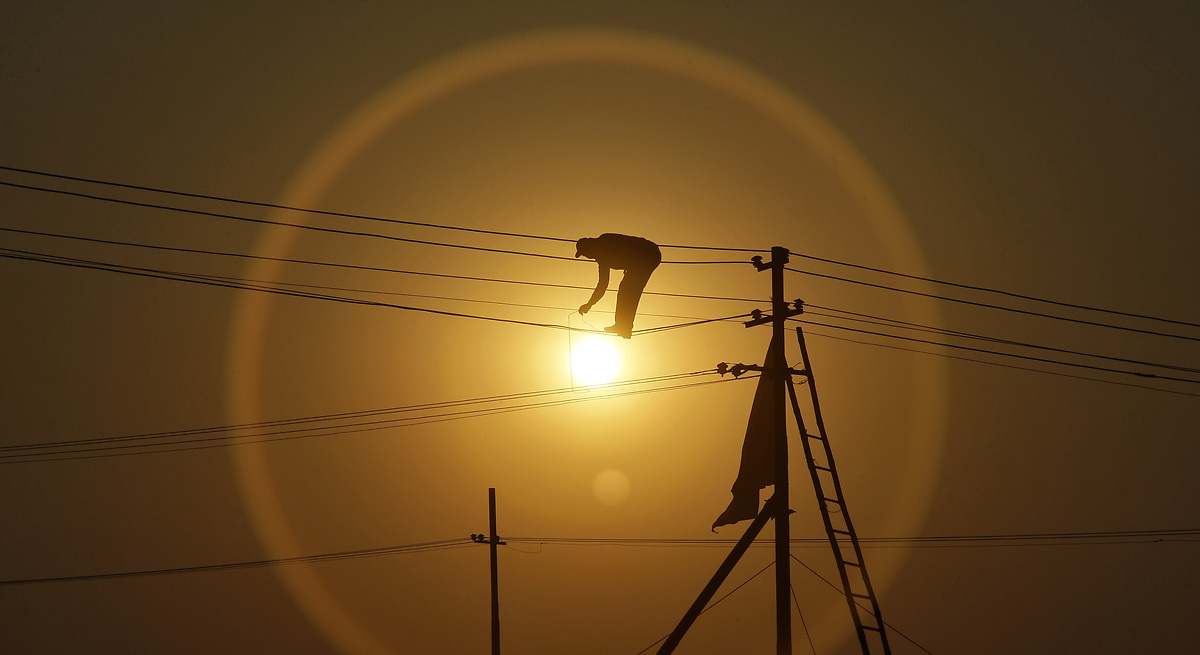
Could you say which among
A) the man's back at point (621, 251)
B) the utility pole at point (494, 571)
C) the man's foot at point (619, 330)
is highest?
the man's back at point (621, 251)

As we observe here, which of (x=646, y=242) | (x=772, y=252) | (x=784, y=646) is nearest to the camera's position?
(x=784, y=646)

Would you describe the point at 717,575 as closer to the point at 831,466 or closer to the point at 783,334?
the point at 831,466

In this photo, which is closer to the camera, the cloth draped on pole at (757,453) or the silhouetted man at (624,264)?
the cloth draped on pole at (757,453)

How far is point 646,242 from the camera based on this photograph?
2577 cm

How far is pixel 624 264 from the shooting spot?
83.2ft

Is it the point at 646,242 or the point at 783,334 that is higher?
the point at 646,242

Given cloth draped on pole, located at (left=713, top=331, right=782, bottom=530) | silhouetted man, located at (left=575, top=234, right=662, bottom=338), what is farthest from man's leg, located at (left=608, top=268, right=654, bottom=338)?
cloth draped on pole, located at (left=713, top=331, right=782, bottom=530)

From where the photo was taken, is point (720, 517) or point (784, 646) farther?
point (720, 517)

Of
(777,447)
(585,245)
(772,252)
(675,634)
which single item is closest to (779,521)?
(777,447)

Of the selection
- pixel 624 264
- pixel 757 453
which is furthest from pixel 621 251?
pixel 757 453

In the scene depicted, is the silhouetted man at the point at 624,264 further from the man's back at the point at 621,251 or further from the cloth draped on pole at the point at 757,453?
the cloth draped on pole at the point at 757,453

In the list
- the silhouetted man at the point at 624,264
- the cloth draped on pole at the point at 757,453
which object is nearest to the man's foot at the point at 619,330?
the silhouetted man at the point at 624,264

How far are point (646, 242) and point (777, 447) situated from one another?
17.9ft

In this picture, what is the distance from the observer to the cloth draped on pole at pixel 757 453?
2392 cm
